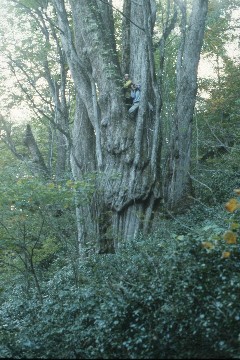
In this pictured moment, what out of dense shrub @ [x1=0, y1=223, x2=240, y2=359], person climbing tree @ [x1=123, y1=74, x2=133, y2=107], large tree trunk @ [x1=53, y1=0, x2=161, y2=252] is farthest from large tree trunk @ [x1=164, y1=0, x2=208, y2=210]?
dense shrub @ [x1=0, y1=223, x2=240, y2=359]

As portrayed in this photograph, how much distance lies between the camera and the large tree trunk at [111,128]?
36.1ft

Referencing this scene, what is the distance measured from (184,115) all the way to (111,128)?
2.52m

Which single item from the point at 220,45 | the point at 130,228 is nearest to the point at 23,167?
the point at 130,228

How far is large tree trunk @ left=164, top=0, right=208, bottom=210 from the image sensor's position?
1316 centimetres

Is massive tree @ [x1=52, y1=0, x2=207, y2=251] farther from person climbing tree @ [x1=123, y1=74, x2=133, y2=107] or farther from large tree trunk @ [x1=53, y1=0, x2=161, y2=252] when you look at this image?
person climbing tree @ [x1=123, y1=74, x2=133, y2=107]

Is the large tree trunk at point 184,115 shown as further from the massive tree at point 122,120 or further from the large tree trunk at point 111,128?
the large tree trunk at point 111,128

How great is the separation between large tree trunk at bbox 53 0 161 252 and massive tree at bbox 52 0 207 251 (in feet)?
0.08

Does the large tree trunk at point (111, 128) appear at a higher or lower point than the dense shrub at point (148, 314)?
higher

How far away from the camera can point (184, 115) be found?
13.2 metres

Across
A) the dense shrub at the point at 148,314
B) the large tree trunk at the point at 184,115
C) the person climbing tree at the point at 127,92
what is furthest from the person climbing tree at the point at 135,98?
the dense shrub at the point at 148,314

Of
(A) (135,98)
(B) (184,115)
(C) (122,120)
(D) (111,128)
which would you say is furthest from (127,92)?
(B) (184,115)

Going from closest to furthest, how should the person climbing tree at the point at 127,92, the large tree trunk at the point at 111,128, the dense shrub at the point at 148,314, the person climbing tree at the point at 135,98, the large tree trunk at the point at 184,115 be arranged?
1. the dense shrub at the point at 148,314
2. the large tree trunk at the point at 111,128
3. the person climbing tree at the point at 135,98
4. the person climbing tree at the point at 127,92
5. the large tree trunk at the point at 184,115

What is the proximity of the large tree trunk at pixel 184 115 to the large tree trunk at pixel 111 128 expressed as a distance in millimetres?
1619

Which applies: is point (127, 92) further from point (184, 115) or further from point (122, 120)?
point (184, 115)
